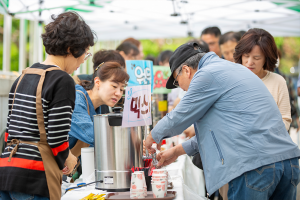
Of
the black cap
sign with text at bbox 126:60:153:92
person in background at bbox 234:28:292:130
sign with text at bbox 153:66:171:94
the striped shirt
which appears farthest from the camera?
sign with text at bbox 153:66:171:94

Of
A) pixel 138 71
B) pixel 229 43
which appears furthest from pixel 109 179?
pixel 229 43

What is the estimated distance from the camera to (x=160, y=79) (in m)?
3.79

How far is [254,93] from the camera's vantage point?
1545mm

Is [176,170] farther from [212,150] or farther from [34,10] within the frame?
[34,10]

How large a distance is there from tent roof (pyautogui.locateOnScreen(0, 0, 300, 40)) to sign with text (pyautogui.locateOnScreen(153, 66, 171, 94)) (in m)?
1.81

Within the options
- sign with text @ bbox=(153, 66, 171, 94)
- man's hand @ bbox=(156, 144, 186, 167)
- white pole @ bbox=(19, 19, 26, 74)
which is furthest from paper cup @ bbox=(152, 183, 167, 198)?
white pole @ bbox=(19, 19, 26, 74)

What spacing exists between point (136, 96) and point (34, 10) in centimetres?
383

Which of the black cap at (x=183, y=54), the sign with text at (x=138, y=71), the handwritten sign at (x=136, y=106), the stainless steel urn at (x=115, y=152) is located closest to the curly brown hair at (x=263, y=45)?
the black cap at (x=183, y=54)

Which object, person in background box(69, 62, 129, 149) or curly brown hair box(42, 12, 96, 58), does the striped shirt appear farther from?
person in background box(69, 62, 129, 149)

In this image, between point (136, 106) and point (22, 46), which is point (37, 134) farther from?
point (22, 46)

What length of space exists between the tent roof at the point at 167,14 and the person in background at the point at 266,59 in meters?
3.16

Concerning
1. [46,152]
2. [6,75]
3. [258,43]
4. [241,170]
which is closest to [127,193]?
[46,152]

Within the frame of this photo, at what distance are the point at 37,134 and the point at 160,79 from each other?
252 centimetres

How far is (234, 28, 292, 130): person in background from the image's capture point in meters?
2.29
